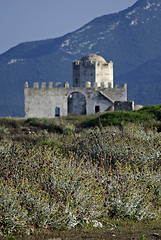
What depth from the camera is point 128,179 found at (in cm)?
934

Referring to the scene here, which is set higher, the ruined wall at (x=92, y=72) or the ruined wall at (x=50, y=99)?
the ruined wall at (x=92, y=72)

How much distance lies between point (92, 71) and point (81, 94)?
3227 millimetres

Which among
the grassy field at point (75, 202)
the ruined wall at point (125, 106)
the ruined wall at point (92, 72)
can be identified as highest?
the ruined wall at point (92, 72)

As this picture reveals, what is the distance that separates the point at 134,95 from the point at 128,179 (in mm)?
170995

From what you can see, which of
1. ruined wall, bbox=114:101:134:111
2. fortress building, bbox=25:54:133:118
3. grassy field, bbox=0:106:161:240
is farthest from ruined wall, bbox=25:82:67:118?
grassy field, bbox=0:106:161:240

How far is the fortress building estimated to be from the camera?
50844 mm

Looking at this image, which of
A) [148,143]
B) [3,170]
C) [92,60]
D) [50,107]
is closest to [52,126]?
[148,143]

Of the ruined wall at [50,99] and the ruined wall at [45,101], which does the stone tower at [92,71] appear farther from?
the ruined wall at [45,101]

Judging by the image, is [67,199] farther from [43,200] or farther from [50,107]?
[50,107]

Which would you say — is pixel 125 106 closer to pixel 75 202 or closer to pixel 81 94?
pixel 81 94

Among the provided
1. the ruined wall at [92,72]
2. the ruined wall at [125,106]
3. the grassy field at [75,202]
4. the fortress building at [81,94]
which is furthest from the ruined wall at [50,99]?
the grassy field at [75,202]

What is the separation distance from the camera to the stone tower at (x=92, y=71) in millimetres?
55812

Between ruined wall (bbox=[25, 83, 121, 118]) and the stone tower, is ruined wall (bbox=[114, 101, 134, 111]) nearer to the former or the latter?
ruined wall (bbox=[25, 83, 121, 118])

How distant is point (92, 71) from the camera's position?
2197 inches
